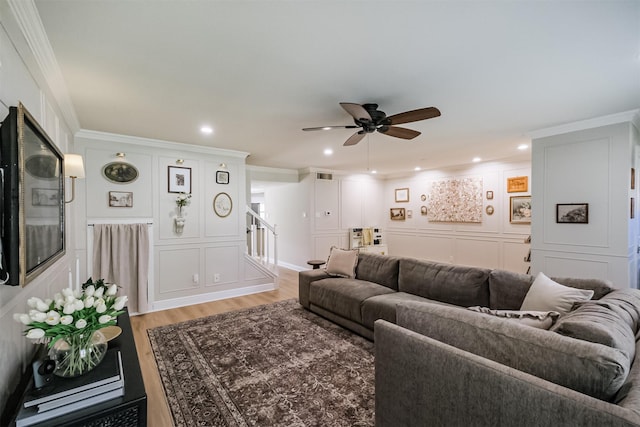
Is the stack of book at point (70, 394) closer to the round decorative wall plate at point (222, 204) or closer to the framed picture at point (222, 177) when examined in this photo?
the round decorative wall plate at point (222, 204)

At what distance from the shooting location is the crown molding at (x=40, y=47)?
148 centimetres

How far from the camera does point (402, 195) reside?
7.90 meters

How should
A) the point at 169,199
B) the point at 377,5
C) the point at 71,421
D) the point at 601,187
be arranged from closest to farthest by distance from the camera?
the point at 71,421 < the point at 377,5 < the point at 601,187 < the point at 169,199

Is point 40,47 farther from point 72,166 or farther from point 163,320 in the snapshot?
point 163,320

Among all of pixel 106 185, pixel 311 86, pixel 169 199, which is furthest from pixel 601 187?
pixel 106 185

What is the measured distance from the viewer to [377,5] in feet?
5.04

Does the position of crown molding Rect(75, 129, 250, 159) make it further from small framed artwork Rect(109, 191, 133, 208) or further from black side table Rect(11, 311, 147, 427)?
black side table Rect(11, 311, 147, 427)

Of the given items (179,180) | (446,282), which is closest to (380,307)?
(446,282)

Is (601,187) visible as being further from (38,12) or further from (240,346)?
(38,12)

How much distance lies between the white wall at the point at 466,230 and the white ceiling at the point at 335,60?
2.75m

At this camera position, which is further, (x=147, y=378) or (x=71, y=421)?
(x=147, y=378)

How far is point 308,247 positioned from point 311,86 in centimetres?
481

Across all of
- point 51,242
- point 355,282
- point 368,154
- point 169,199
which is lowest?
point 355,282

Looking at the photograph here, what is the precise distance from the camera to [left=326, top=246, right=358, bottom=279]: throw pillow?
13.3 ft
